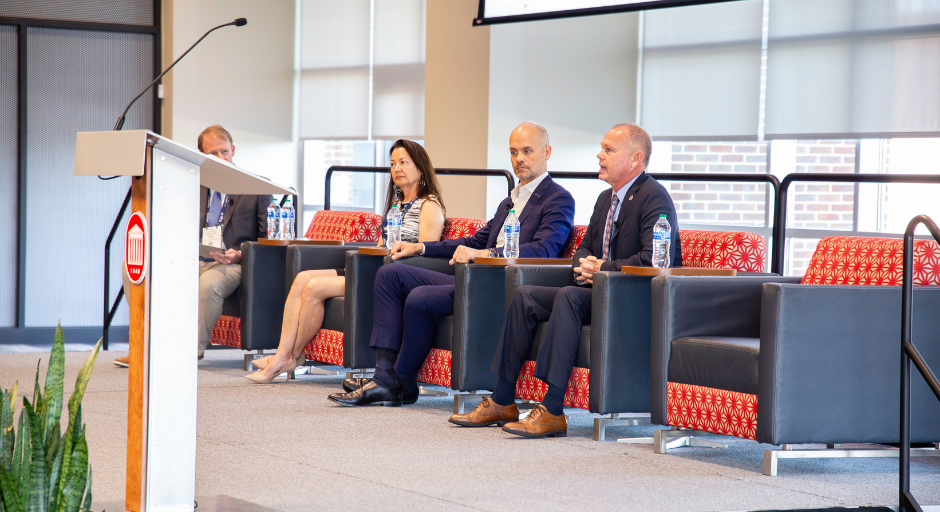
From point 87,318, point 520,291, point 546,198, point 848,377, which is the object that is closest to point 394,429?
point 520,291

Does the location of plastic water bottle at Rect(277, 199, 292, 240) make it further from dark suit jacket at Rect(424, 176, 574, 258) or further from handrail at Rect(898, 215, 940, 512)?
handrail at Rect(898, 215, 940, 512)

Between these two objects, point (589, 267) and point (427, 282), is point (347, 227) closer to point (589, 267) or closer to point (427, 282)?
point (427, 282)

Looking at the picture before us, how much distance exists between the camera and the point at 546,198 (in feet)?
13.6

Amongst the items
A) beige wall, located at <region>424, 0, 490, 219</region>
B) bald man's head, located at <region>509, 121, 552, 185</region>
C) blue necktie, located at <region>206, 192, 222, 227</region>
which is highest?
beige wall, located at <region>424, 0, 490, 219</region>

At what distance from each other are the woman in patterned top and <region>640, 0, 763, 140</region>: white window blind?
7.63ft

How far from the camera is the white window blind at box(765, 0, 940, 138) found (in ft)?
17.2

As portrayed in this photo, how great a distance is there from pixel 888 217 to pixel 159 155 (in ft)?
15.2

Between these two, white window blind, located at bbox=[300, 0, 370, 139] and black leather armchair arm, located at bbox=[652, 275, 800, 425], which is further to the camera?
white window blind, located at bbox=[300, 0, 370, 139]

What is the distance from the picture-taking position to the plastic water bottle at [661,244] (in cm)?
352

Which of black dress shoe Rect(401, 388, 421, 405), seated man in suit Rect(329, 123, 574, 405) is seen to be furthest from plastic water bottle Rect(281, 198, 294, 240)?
black dress shoe Rect(401, 388, 421, 405)

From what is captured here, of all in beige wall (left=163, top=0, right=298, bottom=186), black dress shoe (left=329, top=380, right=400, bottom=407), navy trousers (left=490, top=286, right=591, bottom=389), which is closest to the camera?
navy trousers (left=490, top=286, right=591, bottom=389)

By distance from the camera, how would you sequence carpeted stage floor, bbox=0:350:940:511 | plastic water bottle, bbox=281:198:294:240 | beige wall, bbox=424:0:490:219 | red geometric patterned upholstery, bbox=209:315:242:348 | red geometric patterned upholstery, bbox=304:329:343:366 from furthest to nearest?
beige wall, bbox=424:0:490:219 → plastic water bottle, bbox=281:198:294:240 → red geometric patterned upholstery, bbox=209:315:242:348 → red geometric patterned upholstery, bbox=304:329:343:366 → carpeted stage floor, bbox=0:350:940:511

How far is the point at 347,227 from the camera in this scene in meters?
5.45

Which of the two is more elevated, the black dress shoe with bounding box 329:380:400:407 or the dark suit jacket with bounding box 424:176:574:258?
the dark suit jacket with bounding box 424:176:574:258
